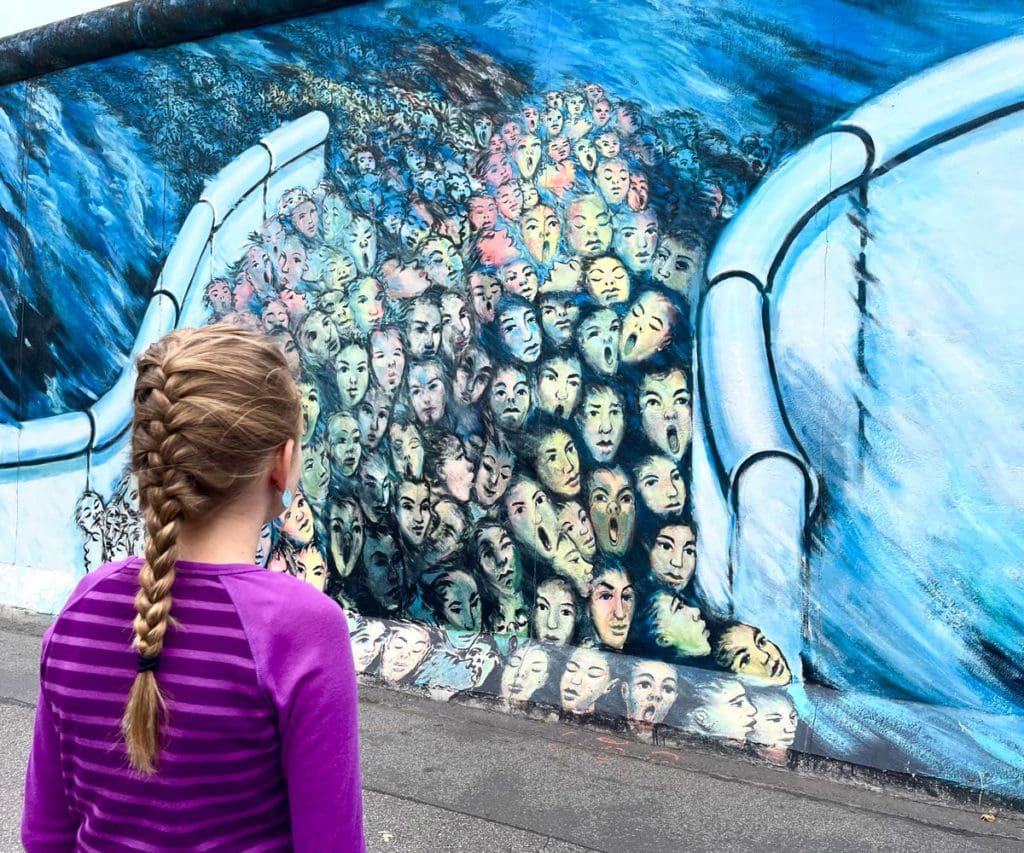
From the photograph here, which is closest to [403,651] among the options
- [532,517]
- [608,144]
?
[532,517]

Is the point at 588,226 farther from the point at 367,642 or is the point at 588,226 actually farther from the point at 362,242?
the point at 367,642

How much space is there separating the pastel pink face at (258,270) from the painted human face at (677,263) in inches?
107

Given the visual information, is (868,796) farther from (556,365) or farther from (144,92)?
(144,92)

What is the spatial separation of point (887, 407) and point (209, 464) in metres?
3.42

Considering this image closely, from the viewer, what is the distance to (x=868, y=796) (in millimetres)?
3982

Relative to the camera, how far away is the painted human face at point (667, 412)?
4.69 metres

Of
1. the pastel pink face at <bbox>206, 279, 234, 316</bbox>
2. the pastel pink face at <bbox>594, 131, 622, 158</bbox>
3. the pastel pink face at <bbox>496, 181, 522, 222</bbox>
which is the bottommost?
the pastel pink face at <bbox>206, 279, 234, 316</bbox>

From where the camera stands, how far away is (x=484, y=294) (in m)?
5.32

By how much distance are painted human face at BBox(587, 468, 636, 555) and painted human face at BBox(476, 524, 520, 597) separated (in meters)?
0.53

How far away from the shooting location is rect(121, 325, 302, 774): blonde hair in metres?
1.31

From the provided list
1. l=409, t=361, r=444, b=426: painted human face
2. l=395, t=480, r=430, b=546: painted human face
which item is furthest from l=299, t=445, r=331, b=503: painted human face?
l=409, t=361, r=444, b=426: painted human face

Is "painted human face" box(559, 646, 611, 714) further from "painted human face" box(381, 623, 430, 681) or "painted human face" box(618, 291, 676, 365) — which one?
"painted human face" box(618, 291, 676, 365)

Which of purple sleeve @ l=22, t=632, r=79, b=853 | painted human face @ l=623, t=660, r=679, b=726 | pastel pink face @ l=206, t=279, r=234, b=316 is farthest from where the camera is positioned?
pastel pink face @ l=206, t=279, r=234, b=316

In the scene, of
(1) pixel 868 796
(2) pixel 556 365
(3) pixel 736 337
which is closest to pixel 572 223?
(2) pixel 556 365
